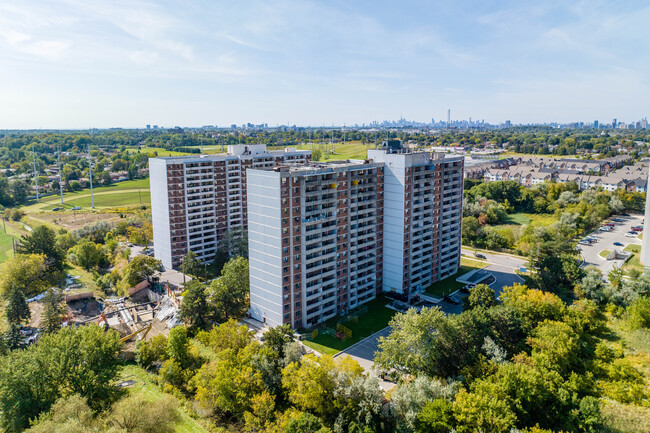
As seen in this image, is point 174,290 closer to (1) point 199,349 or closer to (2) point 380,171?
(1) point 199,349

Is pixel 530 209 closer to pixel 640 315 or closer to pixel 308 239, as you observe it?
pixel 640 315

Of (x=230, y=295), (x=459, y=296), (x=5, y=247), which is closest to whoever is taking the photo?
(x=230, y=295)

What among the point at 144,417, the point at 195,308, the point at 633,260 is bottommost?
the point at 144,417

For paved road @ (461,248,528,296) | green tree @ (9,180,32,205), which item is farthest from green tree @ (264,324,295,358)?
green tree @ (9,180,32,205)

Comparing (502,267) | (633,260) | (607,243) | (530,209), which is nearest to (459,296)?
(502,267)

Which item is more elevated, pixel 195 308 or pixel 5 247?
pixel 195 308

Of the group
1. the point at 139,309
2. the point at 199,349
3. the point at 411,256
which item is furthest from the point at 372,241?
the point at 139,309

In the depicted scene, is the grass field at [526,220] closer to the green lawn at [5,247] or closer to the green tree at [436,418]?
the green tree at [436,418]
